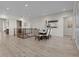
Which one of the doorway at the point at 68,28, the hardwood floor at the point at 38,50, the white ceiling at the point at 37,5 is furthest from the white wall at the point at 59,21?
the hardwood floor at the point at 38,50

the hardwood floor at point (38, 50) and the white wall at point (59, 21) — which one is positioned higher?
the white wall at point (59, 21)

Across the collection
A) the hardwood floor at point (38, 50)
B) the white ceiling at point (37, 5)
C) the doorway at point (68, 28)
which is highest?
the white ceiling at point (37, 5)

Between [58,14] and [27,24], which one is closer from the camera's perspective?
[27,24]

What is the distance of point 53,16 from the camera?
33.9ft

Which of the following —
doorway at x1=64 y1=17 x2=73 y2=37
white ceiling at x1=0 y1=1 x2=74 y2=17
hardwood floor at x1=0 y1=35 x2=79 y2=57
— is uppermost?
white ceiling at x1=0 y1=1 x2=74 y2=17

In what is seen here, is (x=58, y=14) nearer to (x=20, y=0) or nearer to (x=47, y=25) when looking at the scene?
(x=47, y=25)

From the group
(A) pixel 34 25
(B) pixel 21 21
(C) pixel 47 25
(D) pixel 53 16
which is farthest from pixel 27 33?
(D) pixel 53 16

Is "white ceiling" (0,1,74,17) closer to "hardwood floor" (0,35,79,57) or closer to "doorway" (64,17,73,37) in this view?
"hardwood floor" (0,35,79,57)

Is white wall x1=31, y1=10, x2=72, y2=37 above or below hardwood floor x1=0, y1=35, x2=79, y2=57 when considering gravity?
above

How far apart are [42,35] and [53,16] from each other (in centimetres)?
297

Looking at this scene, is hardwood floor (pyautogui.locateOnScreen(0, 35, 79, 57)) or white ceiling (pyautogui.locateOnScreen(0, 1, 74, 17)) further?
white ceiling (pyautogui.locateOnScreen(0, 1, 74, 17))

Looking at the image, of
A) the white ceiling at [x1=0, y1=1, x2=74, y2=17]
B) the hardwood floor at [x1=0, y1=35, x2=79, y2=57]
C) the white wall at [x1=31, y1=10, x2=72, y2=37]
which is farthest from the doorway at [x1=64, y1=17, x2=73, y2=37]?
the hardwood floor at [x1=0, y1=35, x2=79, y2=57]

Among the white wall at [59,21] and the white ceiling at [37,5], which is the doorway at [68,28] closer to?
the white wall at [59,21]

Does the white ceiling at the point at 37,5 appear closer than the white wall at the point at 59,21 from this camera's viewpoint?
Yes
